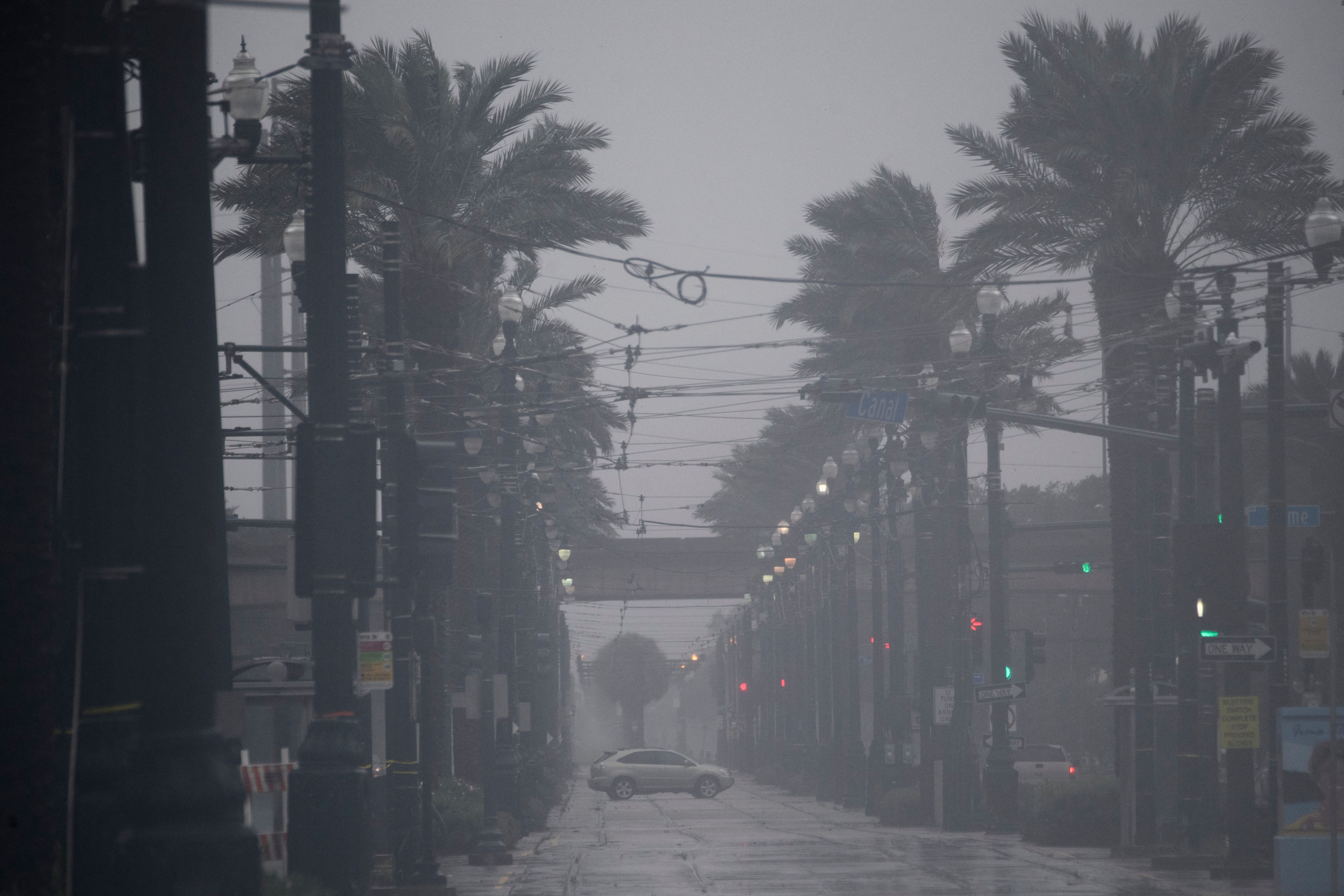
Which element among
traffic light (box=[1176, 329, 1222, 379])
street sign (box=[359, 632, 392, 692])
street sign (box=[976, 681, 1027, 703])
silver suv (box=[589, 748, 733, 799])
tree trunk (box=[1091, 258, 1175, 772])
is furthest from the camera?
silver suv (box=[589, 748, 733, 799])

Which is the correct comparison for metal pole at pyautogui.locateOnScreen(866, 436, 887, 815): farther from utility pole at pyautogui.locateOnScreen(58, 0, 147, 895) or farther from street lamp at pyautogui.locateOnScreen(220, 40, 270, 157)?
utility pole at pyautogui.locateOnScreen(58, 0, 147, 895)

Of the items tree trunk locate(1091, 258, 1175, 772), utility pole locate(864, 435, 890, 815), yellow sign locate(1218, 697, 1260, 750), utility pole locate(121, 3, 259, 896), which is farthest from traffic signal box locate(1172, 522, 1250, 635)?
utility pole locate(121, 3, 259, 896)

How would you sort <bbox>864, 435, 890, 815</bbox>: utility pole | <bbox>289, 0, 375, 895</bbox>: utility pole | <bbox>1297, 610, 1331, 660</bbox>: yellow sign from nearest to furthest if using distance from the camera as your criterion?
1. <bbox>289, 0, 375, 895</bbox>: utility pole
2. <bbox>1297, 610, 1331, 660</bbox>: yellow sign
3. <bbox>864, 435, 890, 815</bbox>: utility pole

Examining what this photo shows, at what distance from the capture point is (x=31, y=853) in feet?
29.8

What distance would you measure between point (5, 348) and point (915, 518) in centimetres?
3000

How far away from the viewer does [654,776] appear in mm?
59406

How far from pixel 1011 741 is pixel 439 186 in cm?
1687

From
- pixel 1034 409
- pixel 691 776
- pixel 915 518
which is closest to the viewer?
pixel 915 518

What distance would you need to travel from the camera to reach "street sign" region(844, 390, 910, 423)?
23.6m

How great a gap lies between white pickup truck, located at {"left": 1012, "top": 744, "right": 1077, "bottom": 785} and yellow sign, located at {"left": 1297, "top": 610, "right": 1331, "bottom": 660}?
95.0 ft

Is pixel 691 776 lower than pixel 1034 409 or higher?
lower

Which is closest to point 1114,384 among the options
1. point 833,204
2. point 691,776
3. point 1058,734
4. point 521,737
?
point 833,204

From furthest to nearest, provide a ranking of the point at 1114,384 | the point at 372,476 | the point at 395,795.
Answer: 1. the point at 1114,384
2. the point at 395,795
3. the point at 372,476

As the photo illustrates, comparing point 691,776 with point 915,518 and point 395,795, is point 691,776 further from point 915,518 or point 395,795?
point 395,795
